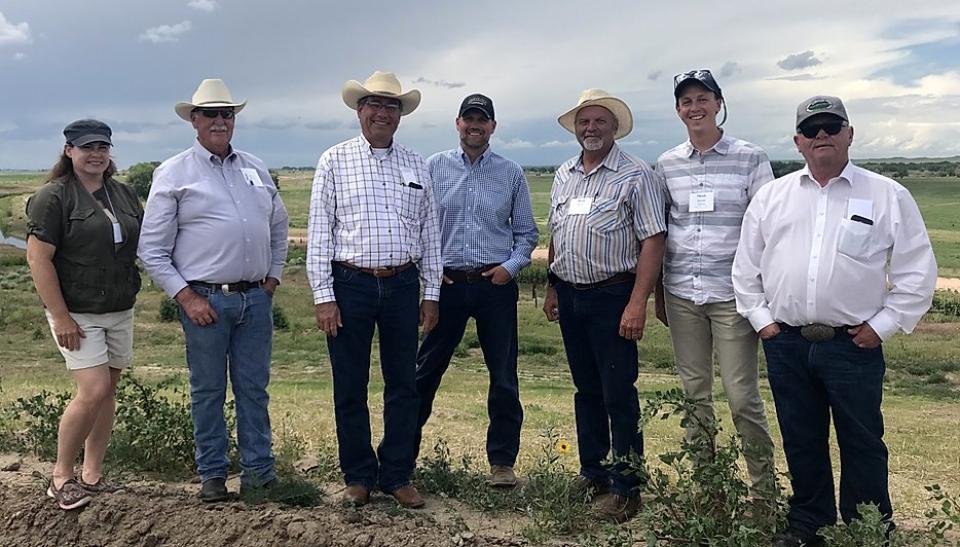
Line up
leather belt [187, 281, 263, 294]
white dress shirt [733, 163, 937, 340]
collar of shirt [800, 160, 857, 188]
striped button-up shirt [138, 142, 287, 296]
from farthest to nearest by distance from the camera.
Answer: leather belt [187, 281, 263, 294], striped button-up shirt [138, 142, 287, 296], collar of shirt [800, 160, 857, 188], white dress shirt [733, 163, 937, 340]

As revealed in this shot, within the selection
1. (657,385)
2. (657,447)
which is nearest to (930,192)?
(657,385)

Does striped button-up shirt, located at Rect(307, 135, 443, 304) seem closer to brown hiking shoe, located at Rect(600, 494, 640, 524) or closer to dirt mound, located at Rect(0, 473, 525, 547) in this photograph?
dirt mound, located at Rect(0, 473, 525, 547)

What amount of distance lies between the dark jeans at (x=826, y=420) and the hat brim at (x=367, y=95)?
98.5 inches

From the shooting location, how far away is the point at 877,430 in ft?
12.9

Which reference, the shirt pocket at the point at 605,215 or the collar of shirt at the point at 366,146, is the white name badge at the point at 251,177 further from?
the shirt pocket at the point at 605,215

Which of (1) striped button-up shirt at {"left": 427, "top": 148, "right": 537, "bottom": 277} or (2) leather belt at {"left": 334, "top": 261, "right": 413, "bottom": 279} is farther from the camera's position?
(1) striped button-up shirt at {"left": 427, "top": 148, "right": 537, "bottom": 277}

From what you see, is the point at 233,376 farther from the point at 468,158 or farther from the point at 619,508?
the point at 619,508

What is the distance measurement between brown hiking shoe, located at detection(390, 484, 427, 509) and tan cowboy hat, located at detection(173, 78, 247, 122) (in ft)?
8.29

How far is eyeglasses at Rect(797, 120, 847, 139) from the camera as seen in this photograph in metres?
3.83

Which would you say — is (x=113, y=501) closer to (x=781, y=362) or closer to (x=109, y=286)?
(x=109, y=286)

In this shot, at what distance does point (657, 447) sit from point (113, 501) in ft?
16.2

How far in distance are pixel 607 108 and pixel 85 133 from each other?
9.94 ft

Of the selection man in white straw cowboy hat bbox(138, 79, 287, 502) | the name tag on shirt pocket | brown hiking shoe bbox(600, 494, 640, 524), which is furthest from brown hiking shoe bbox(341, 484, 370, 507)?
the name tag on shirt pocket

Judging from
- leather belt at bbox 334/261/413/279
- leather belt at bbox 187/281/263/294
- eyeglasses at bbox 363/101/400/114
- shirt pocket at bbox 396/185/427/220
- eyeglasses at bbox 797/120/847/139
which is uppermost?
eyeglasses at bbox 363/101/400/114
